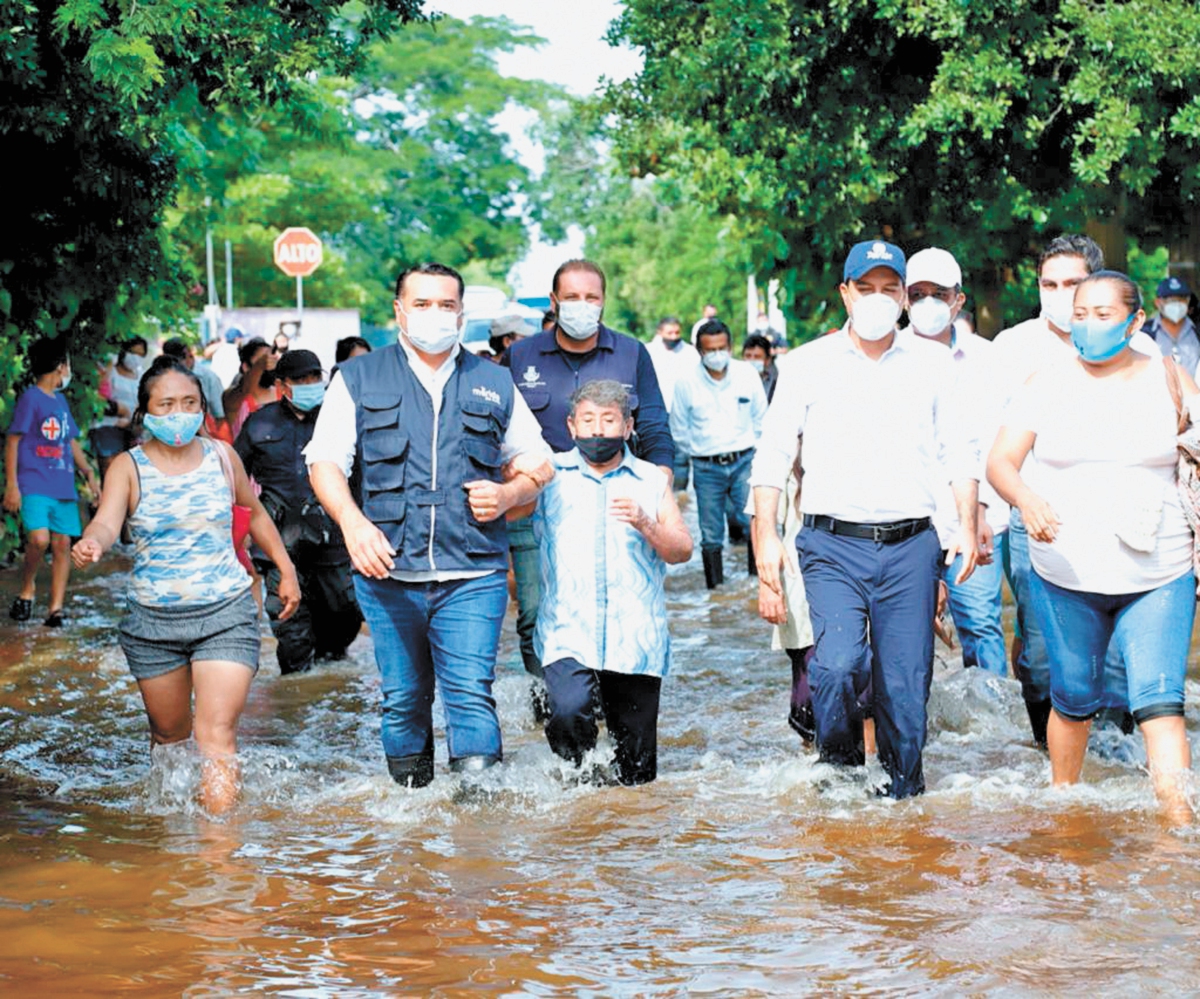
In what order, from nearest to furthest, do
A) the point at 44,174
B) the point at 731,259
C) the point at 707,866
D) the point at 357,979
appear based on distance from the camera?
1. the point at 357,979
2. the point at 707,866
3. the point at 44,174
4. the point at 731,259

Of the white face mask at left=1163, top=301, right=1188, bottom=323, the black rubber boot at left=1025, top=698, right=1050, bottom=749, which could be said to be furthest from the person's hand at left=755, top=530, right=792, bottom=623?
the white face mask at left=1163, top=301, right=1188, bottom=323

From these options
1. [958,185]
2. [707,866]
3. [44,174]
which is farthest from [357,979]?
[958,185]

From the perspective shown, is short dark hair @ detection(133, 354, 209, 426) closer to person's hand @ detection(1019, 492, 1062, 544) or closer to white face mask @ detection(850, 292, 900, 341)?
white face mask @ detection(850, 292, 900, 341)

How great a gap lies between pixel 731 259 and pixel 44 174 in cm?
2006

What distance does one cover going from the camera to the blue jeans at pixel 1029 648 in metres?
8.20

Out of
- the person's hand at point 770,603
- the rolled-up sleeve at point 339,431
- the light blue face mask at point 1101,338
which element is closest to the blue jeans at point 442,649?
the rolled-up sleeve at point 339,431

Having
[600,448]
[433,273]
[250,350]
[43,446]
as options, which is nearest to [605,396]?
[600,448]

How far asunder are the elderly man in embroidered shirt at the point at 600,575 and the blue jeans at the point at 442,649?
0.92ft

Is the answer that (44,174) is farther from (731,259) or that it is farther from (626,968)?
(731,259)

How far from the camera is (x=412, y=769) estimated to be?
7.53 metres

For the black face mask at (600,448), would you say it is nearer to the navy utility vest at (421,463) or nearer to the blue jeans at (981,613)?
the navy utility vest at (421,463)

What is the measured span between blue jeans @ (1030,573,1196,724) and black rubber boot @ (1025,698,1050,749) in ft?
4.23

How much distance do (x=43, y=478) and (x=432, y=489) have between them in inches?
314

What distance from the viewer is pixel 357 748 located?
31.3 feet
